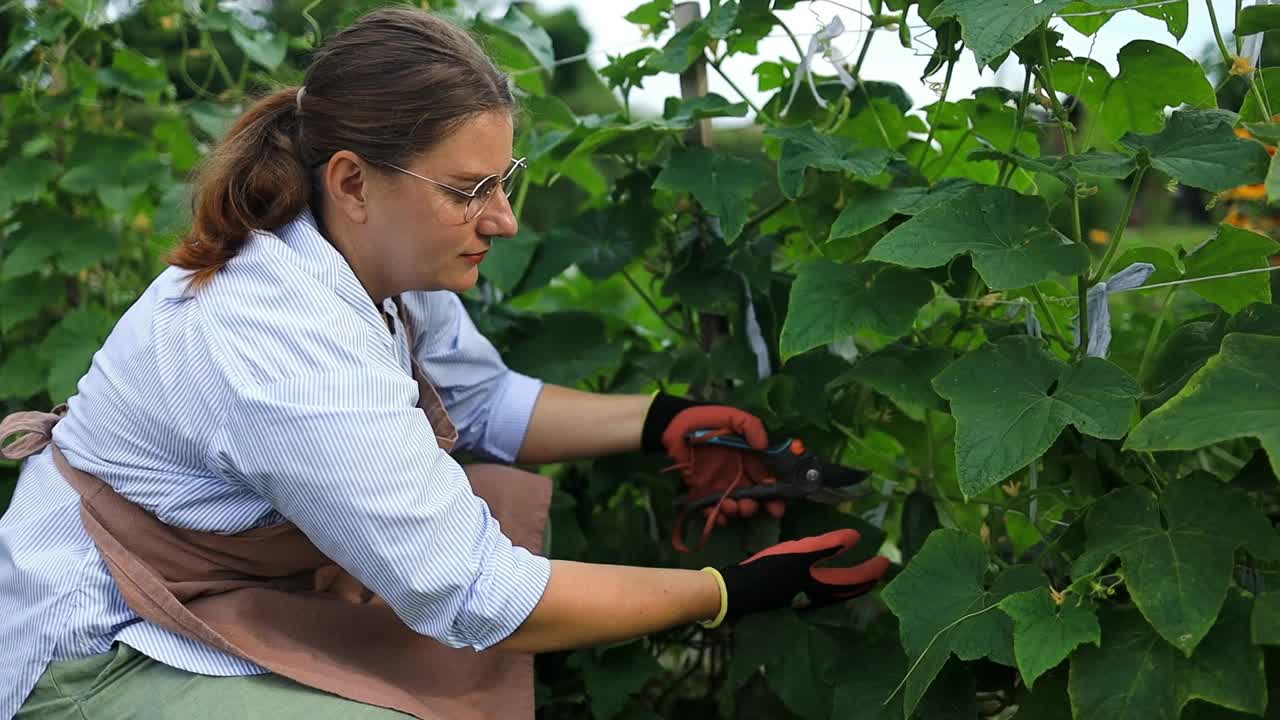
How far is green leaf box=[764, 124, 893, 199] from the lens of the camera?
1.94m

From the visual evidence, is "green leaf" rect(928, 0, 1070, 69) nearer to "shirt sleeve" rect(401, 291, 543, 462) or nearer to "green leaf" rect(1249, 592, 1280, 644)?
"green leaf" rect(1249, 592, 1280, 644)

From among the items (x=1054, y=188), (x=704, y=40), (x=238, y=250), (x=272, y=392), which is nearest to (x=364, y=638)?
(x=272, y=392)

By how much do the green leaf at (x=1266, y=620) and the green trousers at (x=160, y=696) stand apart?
1.11 m

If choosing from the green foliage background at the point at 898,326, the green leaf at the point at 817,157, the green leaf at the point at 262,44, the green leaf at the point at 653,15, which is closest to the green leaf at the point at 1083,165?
the green foliage background at the point at 898,326

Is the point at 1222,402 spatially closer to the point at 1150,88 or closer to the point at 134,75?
the point at 1150,88

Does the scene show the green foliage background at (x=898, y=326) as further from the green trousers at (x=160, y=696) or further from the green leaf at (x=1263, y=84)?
the green trousers at (x=160, y=696)

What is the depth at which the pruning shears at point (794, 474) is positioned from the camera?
2.15m

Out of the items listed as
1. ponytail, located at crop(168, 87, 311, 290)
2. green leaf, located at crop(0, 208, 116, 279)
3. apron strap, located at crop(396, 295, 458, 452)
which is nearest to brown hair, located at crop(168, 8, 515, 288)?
ponytail, located at crop(168, 87, 311, 290)

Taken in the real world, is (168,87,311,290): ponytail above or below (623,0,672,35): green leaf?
below

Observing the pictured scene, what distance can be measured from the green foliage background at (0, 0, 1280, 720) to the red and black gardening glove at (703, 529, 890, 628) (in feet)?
0.38

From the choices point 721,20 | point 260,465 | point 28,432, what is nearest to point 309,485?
point 260,465

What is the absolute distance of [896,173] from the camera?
2.16m

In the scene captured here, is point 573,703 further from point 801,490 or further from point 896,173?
point 896,173

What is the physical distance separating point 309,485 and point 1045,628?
96 cm
